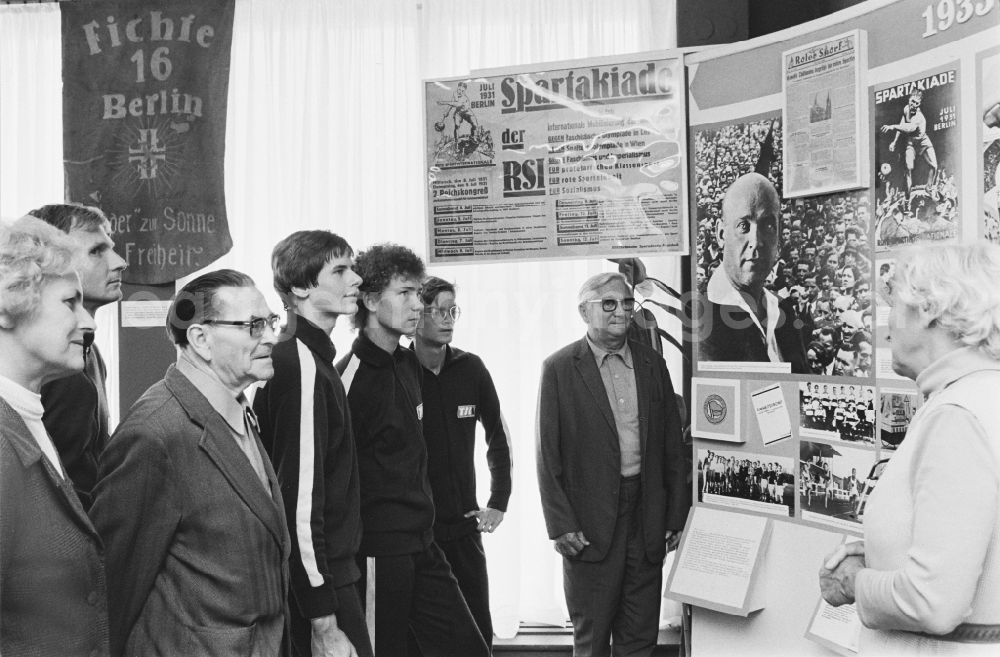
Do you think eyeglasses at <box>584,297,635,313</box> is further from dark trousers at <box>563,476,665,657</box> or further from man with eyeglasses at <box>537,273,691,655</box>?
dark trousers at <box>563,476,665,657</box>

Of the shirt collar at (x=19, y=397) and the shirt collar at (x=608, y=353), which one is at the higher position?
the shirt collar at (x=19, y=397)

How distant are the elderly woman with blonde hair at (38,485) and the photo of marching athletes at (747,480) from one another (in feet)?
6.68

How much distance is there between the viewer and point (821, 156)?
2.69 m

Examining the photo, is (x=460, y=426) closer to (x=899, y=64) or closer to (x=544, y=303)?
(x=544, y=303)

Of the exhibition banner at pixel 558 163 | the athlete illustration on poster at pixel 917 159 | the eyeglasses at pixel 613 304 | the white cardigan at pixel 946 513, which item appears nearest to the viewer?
the white cardigan at pixel 946 513

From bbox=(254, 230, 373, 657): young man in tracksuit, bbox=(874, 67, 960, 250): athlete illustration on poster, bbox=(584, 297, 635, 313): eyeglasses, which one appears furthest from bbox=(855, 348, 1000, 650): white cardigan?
bbox=(584, 297, 635, 313): eyeglasses

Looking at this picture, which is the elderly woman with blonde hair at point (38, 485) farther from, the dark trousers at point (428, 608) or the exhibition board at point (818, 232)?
the exhibition board at point (818, 232)

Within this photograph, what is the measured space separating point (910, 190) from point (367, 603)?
197cm

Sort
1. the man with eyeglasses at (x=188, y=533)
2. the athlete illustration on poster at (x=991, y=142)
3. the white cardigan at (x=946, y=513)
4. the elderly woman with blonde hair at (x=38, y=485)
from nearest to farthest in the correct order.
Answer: the elderly woman with blonde hair at (x=38, y=485) < the white cardigan at (x=946, y=513) < the man with eyeglasses at (x=188, y=533) < the athlete illustration on poster at (x=991, y=142)

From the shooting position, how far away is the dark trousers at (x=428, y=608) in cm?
287

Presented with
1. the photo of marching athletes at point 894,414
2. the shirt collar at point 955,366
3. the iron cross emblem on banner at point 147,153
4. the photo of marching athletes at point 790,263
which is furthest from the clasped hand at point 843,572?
the iron cross emblem on banner at point 147,153

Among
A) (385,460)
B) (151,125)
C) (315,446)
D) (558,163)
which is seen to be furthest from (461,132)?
(151,125)

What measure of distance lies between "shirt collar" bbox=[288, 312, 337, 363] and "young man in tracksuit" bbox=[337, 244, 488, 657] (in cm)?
34

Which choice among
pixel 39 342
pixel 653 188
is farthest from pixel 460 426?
pixel 39 342
